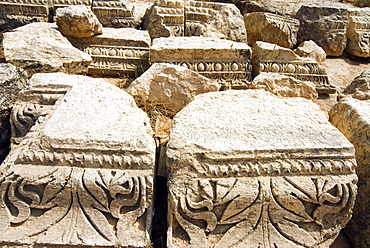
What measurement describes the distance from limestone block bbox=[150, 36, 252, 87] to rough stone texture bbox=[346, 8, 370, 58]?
2443 millimetres

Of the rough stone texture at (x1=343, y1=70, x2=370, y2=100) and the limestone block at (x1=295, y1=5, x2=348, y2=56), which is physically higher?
the limestone block at (x1=295, y1=5, x2=348, y2=56)

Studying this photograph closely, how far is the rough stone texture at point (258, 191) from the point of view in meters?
1.53

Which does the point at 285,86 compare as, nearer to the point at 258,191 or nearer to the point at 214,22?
the point at 258,191

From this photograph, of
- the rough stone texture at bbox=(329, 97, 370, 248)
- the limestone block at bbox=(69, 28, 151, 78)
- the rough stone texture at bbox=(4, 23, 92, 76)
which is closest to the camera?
the rough stone texture at bbox=(329, 97, 370, 248)

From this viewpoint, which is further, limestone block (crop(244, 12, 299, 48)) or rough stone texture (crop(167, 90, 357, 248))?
limestone block (crop(244, 12, 299, 48))

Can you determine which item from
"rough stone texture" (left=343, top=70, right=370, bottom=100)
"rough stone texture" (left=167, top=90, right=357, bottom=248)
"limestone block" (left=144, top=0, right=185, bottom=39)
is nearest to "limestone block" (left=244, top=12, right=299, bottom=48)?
"limestone block" (left=144, top=0, right=185, bottom=39)

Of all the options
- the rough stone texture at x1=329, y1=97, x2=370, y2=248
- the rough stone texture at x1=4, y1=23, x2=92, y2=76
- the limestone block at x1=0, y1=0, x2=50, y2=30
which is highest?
the limestone block at x1=0, y1=0, x2=50, y2=30

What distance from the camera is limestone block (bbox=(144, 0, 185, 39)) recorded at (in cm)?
390

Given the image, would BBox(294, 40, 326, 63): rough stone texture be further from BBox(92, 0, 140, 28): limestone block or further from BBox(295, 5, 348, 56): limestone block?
BBox(92, 0, 140, 28): limestone block

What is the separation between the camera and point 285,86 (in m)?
2.78

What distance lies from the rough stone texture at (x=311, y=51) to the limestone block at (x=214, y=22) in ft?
2.60

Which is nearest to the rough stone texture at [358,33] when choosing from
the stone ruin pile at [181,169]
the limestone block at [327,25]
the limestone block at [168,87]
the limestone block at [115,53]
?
the limestone block at [327,25]

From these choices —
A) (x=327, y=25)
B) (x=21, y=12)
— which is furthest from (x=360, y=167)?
(x=21, y=12)

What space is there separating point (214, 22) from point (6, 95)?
2.74m
